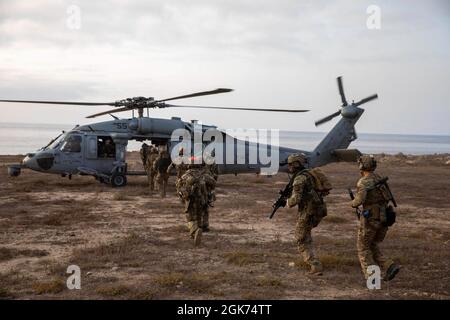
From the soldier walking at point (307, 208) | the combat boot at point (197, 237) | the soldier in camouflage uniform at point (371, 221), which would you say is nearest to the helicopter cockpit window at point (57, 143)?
the combat boot at point (197, 237)

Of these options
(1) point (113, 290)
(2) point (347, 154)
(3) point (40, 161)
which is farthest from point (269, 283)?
(3) point (40, 161)

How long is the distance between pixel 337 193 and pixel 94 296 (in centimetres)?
1282

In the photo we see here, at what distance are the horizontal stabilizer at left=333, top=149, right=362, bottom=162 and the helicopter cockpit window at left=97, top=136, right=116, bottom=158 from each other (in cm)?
856

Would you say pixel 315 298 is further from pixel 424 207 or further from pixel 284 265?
pixel 424 207

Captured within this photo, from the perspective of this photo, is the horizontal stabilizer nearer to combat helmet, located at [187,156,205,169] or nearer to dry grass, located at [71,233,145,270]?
combat helmet, located at [187,156,205,169]

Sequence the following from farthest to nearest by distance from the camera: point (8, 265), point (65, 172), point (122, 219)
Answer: point (65, 172) → point (122, 219) → point (8, 265)

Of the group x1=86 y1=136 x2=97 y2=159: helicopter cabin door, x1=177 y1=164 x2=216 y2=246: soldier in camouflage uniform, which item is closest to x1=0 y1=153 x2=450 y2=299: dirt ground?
x1=177 y1=164 x2=216 y2=246: soldier in camouflage uniform

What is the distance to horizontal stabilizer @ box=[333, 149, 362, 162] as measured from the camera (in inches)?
684

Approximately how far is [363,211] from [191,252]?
3.17 meters

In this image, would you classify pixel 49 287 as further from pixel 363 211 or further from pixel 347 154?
pixel 347 154

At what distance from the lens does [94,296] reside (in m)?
5.75

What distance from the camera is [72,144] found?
55.4 ft
